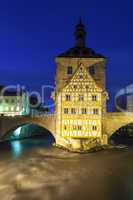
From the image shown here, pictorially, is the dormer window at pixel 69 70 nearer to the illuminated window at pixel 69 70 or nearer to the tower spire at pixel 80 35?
the illuminated window at pixel 69 70

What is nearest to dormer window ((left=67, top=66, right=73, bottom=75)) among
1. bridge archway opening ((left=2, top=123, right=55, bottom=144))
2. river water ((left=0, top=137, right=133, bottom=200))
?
bridge archway opening ((left=2, top=123, right=55, bottom=144))

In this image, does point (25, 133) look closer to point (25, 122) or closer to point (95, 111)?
point (25, 122)

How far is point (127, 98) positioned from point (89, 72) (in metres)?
34.3

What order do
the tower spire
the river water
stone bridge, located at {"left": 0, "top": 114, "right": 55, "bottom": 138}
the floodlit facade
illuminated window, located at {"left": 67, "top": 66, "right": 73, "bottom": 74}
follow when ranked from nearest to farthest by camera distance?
the river water, illuminated window, located at {"left": 67, "top": 66, "right": 73, "bottom": 74}, stone bridge, located at {"left": 0, "top": 114, "right": 55, "bottom": 138}, the tower spire, the floodlit facade

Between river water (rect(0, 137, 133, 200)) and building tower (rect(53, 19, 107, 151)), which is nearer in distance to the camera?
river water (rect(0, 137, 133, 200))

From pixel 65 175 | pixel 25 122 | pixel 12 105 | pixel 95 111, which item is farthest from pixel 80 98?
pixel 12 105

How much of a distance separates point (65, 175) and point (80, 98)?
1619cm

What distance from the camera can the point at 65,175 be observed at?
98.8 ft

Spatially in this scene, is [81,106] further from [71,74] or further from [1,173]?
[1,173]

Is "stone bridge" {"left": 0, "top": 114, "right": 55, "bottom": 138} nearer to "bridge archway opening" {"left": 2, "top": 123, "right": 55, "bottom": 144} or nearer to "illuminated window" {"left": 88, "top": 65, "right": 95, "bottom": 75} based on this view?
"bridge archway opening" {"left": 2, "top": 123, "right": 55, "bottom": 144}

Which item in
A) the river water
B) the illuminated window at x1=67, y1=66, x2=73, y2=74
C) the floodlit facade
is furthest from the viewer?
the floodlit facade

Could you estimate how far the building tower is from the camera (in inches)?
1745

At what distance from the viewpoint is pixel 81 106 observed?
44.6 meters

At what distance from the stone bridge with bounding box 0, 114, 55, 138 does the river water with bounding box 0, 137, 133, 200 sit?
4.75 meters
